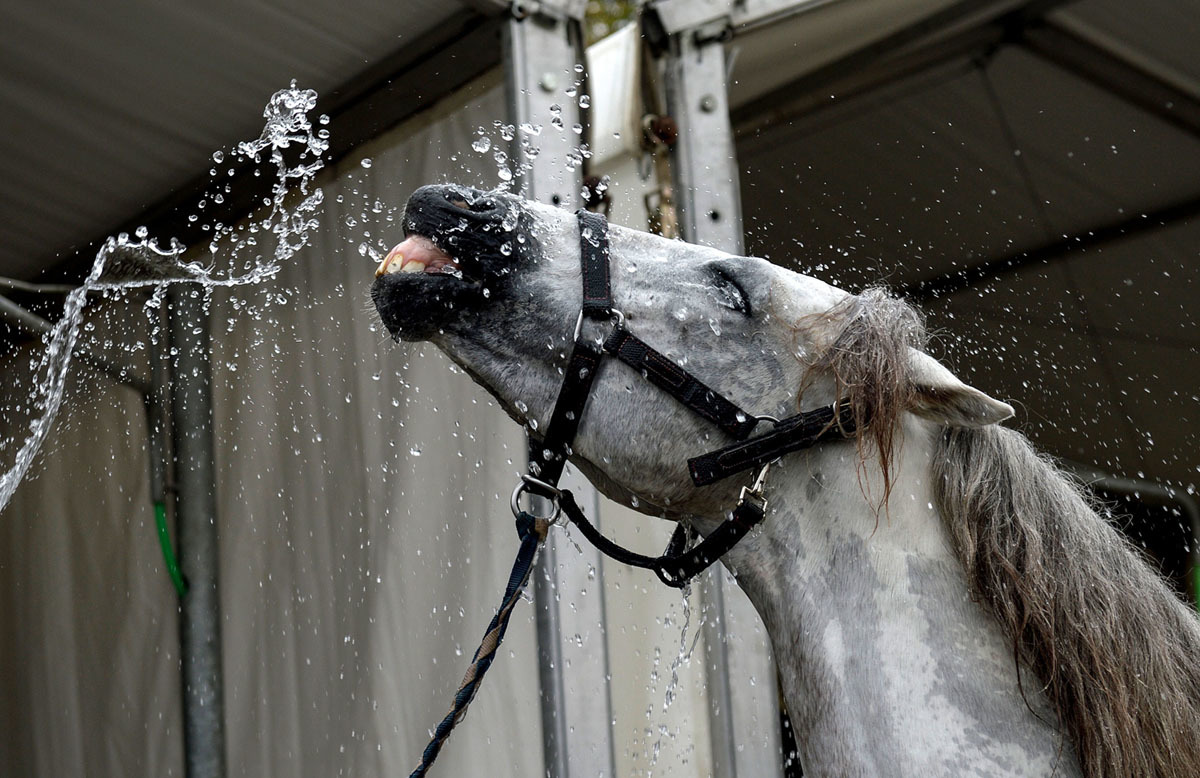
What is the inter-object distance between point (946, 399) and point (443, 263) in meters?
0.67

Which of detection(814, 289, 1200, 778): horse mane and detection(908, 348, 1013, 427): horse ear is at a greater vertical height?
detection(908, 348, 1013, 427): horse ear

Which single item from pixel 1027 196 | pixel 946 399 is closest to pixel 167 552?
pixel 946 399

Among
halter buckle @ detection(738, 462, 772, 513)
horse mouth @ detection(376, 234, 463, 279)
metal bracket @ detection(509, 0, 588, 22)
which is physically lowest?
halter buckle @ detection(738, 462, 772, 513)

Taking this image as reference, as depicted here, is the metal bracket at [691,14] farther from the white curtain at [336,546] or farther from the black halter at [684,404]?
the black halter at [684,404]

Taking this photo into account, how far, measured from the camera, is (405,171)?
2.73 metres

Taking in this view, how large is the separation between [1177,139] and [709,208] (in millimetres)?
1617

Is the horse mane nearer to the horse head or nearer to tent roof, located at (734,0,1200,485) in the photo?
the horse head

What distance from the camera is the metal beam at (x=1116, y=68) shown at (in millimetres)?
2977

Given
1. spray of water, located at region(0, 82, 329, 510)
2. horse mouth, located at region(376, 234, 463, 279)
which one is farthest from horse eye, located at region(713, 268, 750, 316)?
spray of water, located at region(0, 82, 329, 510)

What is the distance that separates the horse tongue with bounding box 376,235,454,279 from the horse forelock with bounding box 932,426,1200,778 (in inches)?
28.1

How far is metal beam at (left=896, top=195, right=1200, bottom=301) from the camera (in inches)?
135

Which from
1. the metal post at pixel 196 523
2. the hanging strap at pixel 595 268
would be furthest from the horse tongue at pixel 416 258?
the metal post at pixel 196 523

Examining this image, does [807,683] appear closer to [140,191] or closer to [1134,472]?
[140,191]

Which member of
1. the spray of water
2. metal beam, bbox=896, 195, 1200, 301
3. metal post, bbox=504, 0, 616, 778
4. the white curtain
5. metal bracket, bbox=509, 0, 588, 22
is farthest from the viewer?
metal beam, bbox=896, 195, 1200, 301
